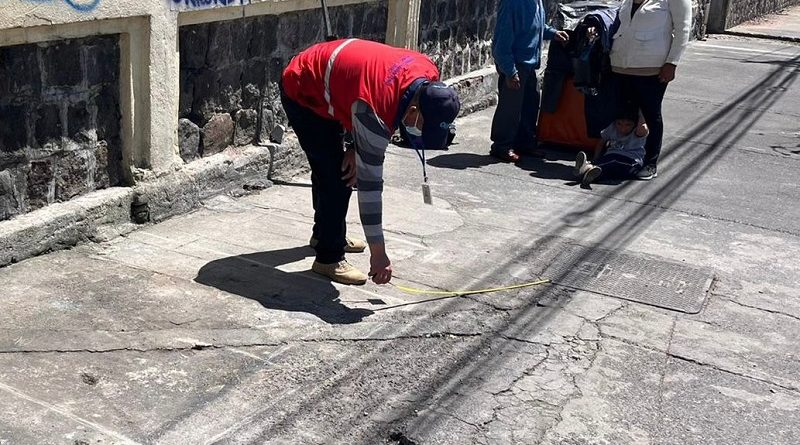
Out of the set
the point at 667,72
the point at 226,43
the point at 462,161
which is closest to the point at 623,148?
the point at 667,72

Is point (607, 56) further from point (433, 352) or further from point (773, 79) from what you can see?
point (773, 79)

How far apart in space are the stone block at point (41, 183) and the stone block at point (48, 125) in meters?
0.12

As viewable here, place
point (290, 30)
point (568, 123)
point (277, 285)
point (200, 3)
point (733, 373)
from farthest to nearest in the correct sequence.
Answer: point (568, 123) < point (290, 30) < point (200, 3) < point (277, 285) < point (733, 373)

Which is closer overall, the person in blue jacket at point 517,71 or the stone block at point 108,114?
the stone block at point 108,114

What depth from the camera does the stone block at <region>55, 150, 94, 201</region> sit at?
5.77m

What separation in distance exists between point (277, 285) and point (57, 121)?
1564mm

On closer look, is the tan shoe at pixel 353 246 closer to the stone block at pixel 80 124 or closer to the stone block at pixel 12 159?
the stone block at pixel 80 124

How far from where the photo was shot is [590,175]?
26.5ft

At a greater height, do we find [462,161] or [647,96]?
[647,96]

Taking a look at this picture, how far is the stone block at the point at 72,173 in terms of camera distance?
5.77m

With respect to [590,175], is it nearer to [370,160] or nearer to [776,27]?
[370,160]

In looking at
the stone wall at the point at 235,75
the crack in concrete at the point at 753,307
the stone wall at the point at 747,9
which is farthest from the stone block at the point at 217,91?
the stone wall at the point at 747,9

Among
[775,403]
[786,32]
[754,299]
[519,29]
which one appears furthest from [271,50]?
[786,32]

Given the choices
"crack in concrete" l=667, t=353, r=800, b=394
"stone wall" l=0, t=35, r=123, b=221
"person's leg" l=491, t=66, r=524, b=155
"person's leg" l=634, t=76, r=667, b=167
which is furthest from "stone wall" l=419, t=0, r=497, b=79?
"crack in concrete" l=667, t=353, r=800, b=394
